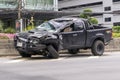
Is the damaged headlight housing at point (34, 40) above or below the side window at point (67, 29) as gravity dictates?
below

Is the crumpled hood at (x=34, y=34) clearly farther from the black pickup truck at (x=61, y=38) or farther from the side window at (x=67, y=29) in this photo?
the side window at (x=67, y=29)

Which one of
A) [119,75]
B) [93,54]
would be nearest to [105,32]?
[93,54]

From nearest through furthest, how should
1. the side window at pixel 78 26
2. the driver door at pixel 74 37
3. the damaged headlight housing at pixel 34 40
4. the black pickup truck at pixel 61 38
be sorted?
1. the damaged headlight housing at pixel 34 40
2. the black pickup truck at pixel 61 38
3. the driver door at pixel 74 37
4. the side window at pixel 78 26

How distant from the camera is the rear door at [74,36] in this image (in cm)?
1913

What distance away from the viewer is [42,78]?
11.5 m

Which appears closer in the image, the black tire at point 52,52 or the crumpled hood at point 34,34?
the crumpled hood at point 34,34

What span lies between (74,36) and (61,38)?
0.93 meters

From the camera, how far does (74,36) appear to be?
19.5m

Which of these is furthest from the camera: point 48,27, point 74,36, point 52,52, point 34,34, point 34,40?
point 74,36

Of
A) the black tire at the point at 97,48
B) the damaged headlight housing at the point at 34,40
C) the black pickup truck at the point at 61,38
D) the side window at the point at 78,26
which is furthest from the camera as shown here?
the black tire at the point at 97,48

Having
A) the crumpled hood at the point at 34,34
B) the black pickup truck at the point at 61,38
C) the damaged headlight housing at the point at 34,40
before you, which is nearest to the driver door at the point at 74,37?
the black pickup truck at the point at 61,38

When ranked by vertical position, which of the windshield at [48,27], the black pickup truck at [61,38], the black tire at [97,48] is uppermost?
the windshield at [48,27]

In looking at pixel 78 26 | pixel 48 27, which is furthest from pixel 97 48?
pixel 48 27

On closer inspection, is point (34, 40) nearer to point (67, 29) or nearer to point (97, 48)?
point (67, 29)
